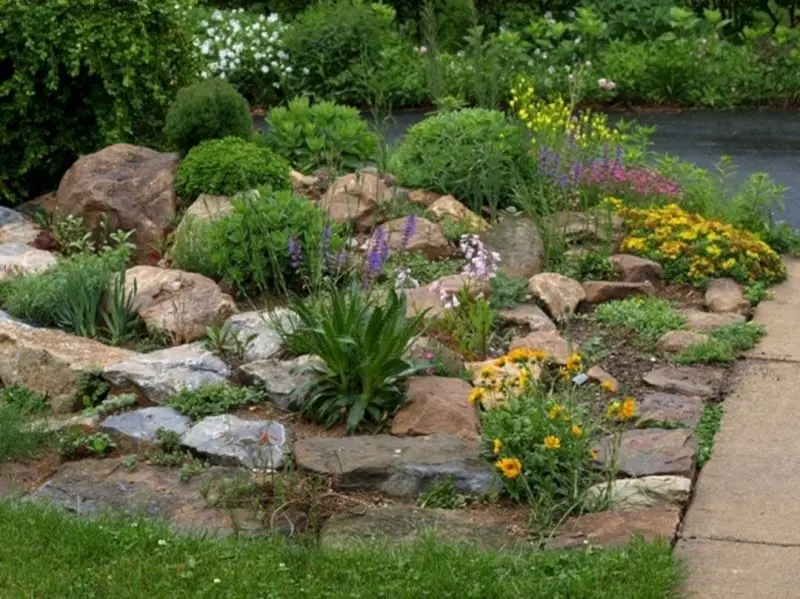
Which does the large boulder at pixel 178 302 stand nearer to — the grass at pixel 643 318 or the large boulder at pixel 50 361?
the large boulder at pixel 50 361

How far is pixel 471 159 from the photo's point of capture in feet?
29.3

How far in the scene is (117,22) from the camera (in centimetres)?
962

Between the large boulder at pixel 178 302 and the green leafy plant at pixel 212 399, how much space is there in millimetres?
754

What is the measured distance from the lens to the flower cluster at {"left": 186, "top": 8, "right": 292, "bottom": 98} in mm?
13938

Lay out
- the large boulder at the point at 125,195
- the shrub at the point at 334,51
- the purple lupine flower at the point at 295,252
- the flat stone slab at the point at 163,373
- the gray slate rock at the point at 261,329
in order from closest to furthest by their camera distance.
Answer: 1. the flat stone slab at the point at 163,373
2. the gray slate rock at the point at 261,329
3. the purple lupine flower at the point at 295,252
4. the large boulder at the point at 125,195
5. the shrub at the point at 334,51

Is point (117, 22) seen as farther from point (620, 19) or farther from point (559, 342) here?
point (620, 19)

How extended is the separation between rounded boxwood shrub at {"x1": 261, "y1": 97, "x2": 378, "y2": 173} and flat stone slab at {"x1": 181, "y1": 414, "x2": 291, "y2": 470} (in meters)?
3.47

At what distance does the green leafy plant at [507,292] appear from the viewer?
7469 mm

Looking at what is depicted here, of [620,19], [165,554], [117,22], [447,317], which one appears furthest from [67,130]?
[620,19]

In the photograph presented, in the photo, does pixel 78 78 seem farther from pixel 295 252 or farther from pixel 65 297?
pixel 295 252

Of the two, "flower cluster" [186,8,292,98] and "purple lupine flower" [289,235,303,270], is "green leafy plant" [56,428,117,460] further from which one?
"flower cluster" [186,8,292,98]

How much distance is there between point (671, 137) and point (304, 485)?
752cm

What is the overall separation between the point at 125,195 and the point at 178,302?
151 centimetres

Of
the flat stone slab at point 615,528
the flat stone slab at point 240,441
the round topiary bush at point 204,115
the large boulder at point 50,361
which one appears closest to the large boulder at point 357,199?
the round topiary bush at point 204,115
